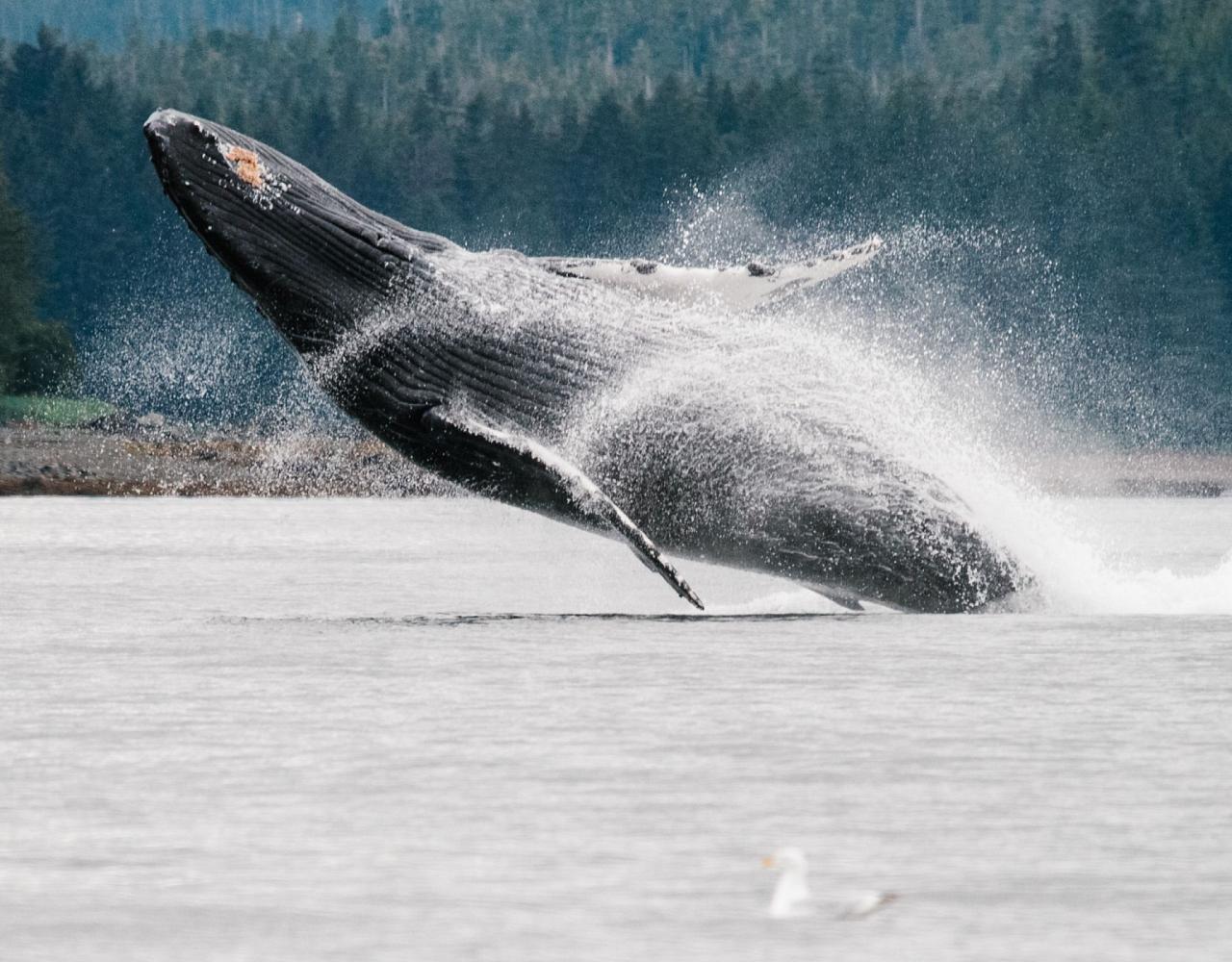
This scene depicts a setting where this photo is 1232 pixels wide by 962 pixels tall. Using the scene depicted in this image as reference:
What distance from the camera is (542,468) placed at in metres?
11.6

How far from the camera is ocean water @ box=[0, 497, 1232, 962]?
5641 mm

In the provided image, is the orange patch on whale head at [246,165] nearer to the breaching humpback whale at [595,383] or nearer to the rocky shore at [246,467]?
the breaching humpback whale at [595,383]

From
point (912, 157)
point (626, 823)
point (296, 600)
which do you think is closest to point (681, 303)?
point (296, 600)

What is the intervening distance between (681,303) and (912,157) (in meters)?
93.7

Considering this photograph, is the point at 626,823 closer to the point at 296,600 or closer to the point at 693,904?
the point at 693,904

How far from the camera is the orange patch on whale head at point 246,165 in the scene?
11.9 meters

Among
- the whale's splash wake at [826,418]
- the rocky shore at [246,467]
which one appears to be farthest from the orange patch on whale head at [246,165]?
the rocky shore at [246,467]

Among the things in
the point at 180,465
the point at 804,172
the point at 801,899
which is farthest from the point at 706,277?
the point at 804,172

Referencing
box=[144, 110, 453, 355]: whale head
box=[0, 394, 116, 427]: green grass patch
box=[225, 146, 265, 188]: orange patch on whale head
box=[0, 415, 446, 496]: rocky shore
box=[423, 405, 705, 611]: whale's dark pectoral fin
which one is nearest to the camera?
box=[423, 405, 705, 611]: whale's dark pectoral fin

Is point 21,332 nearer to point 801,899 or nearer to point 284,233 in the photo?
point 284,233

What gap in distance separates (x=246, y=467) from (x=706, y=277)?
48672mm

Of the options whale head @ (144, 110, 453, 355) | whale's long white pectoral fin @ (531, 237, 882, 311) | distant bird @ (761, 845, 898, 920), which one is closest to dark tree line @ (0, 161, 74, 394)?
whale head @ (144, 110, 453, 355)

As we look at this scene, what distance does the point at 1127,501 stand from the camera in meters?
55.7

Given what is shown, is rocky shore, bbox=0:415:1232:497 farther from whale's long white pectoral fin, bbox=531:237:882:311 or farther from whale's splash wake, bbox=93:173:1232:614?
whale's long white pectoral fin, bbox=531:237:882:311
